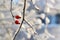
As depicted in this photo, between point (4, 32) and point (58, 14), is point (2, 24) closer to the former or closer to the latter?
point (4, 32)

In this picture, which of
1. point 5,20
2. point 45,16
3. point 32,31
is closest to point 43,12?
point 45,16

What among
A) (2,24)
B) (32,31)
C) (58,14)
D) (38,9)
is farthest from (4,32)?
(58,14)

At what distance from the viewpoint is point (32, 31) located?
124 cm

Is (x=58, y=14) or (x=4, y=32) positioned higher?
(x=58, y=14)

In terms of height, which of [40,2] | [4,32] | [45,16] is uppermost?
[40,2]

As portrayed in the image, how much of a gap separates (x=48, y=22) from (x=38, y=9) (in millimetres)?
128

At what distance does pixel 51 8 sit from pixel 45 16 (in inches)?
3.1

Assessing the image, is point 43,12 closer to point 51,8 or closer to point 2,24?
point 51,8

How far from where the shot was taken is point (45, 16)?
4.14 feet

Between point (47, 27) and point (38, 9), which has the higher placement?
point (38, 9)

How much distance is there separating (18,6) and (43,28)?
0.85 feet

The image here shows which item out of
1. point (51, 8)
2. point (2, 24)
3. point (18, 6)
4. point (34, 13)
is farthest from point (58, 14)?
point (2, 24)

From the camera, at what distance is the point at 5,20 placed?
1240 millimetres

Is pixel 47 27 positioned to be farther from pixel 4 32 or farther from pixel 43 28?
pixel 4 32
